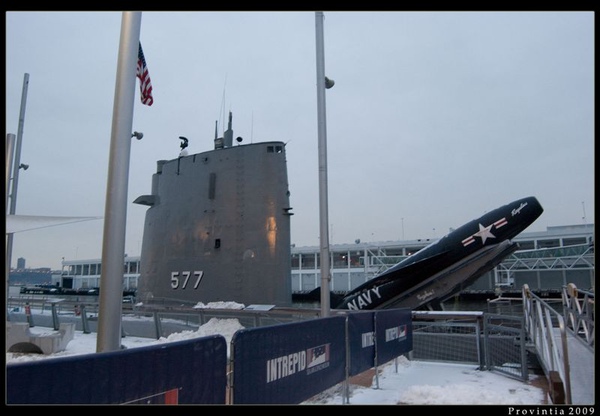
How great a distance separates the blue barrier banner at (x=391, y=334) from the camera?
7.68 meters

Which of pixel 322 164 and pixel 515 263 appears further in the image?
pixel 515 263

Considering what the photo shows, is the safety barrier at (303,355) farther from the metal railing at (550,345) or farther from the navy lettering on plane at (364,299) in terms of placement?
the navy lettering on plane at (364,299)

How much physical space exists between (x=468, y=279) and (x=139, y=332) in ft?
39.0

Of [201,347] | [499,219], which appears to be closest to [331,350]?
[201,347]

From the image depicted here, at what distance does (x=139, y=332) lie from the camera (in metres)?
12.4

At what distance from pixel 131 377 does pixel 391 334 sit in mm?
5725

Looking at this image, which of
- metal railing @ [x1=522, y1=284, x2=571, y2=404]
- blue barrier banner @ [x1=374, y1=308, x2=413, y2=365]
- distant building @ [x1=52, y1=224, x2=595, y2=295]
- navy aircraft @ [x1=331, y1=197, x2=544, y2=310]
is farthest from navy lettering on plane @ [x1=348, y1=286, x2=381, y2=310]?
distant building @ [x1=52, y1=224, x2=595, y2=295]

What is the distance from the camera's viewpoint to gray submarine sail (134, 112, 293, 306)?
435 inches

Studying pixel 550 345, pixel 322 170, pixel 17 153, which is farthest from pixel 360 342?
pixel 17 153

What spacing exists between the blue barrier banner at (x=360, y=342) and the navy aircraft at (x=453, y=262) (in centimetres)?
1056

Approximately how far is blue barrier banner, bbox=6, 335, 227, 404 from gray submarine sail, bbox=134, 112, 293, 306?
683cm

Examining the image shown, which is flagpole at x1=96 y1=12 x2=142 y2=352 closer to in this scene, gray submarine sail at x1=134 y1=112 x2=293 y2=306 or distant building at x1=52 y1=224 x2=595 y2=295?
gray submarine sail at x1=134 y1=112 x2=293 y2=306

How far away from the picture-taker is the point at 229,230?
11.2m

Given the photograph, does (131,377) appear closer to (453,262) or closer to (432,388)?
(432,388)
